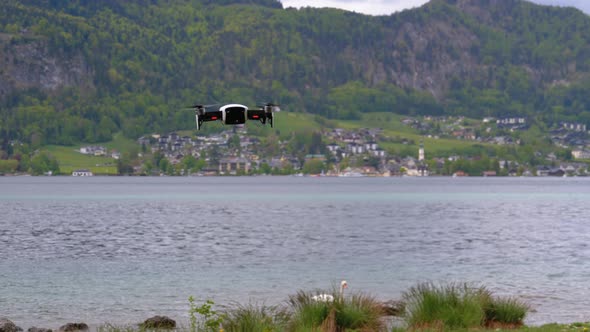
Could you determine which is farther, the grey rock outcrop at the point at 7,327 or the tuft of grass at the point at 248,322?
the grey rock outcrop at the point at 7,327

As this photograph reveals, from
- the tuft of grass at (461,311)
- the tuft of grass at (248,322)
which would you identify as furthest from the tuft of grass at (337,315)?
the tuft of grass at (461,311)

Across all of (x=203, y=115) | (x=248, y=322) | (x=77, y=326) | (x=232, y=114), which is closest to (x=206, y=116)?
(x=203, y=115)

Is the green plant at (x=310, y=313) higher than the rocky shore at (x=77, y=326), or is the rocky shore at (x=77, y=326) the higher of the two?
the green plant at (x=310, y=313)

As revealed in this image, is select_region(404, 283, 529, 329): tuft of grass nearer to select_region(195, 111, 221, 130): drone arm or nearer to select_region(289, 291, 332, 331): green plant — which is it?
select_region(289, 291, 332, 331): green plant

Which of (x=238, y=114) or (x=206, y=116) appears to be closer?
(x=238, y=114)

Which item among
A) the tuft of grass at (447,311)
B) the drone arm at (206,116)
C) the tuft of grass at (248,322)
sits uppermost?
A: the drone arm at (206,116)

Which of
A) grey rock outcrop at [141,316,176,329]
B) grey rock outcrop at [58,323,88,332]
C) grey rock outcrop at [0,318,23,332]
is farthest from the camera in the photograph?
grey rock outcrop at [58,323,88,332]

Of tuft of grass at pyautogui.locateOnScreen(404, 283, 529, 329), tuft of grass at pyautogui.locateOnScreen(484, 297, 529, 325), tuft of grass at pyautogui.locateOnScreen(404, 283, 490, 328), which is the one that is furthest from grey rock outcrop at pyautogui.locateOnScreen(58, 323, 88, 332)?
tuft of grass at pyautogui.locateOnScreen(484, 297, 529, 325)

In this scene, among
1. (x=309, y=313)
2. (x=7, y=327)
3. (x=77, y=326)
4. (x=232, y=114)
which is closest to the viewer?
(x=232, y=114)

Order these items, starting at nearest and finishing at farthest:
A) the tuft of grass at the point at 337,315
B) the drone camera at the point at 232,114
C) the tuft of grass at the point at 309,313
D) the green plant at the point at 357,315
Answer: the drone camera at the point at 232,114
the tuft of grass at the point at 309,313
the tuft of grass at the point at 337,315
the green plant at the point at 357,315

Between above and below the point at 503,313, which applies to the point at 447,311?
above

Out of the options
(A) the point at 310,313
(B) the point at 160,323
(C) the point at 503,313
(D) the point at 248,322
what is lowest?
(B) the point at 160,323

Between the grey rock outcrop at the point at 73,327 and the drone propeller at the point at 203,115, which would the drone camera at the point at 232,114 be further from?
the grey rock outcrop at the point at 73,327

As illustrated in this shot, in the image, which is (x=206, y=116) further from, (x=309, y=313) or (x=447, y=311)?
(x=447, y=311)
